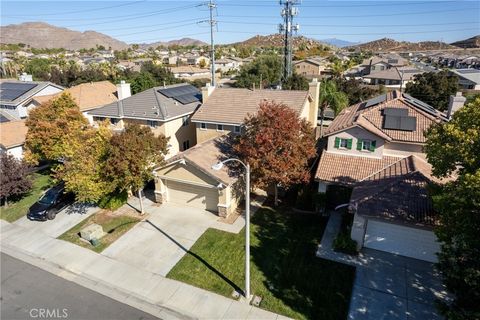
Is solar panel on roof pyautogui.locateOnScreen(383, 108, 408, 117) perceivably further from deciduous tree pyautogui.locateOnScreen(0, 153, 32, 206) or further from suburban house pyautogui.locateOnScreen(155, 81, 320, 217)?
deciduous tree pyautogui.locateOnScreen(0, 153, 32, 206)

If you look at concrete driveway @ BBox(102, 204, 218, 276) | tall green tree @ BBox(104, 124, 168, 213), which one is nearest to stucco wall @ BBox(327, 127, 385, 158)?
concrete driveway @ BBox(102, 204, 218, 276)

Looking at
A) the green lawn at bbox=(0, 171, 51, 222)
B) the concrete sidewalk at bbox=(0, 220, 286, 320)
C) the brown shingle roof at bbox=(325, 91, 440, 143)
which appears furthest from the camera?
the green lawn at bbox=(0, 171, 51, 222)

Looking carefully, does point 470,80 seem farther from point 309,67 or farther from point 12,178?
point 12,178

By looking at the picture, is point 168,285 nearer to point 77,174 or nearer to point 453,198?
point 77,174

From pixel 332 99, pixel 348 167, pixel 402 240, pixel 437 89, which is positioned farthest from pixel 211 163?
pixel 437 89

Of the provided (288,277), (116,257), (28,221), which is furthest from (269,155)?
(28,221)
